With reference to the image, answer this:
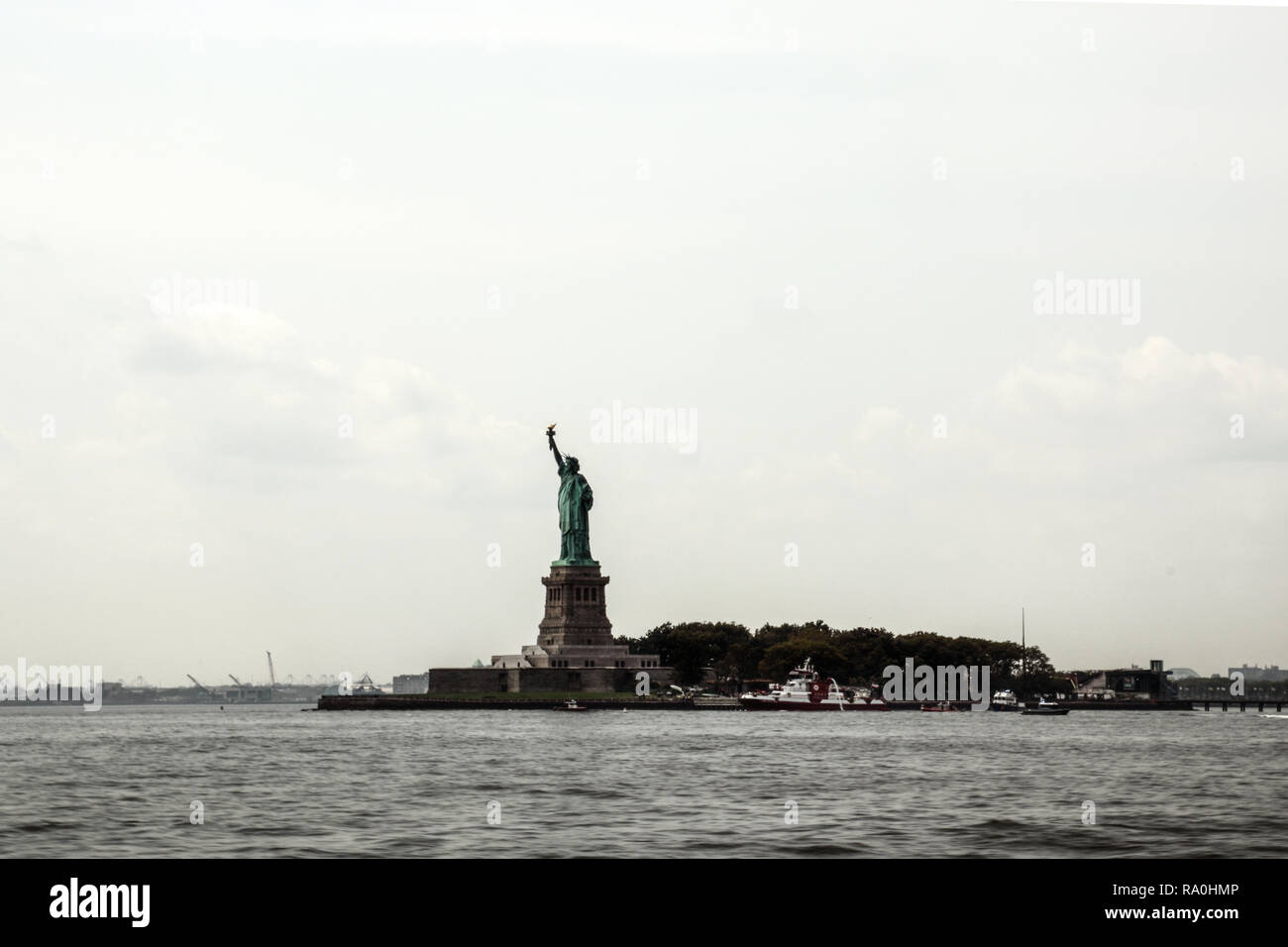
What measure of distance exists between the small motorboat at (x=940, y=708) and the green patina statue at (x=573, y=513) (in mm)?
42451

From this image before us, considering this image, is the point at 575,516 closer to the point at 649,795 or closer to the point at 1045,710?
the point at 1045,710

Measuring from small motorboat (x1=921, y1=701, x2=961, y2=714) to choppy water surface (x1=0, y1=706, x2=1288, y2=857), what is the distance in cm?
7363

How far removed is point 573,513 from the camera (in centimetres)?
17288

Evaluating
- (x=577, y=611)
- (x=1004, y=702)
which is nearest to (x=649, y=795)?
(x=577, y=611)

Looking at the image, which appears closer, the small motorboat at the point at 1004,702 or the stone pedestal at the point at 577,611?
the stone pedestal at the point at 577,611

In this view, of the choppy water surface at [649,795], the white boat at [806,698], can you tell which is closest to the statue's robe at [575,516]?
the white boat at [806,698]

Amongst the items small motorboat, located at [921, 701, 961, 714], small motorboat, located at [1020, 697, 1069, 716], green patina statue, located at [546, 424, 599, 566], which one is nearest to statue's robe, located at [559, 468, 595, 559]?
green patina statue, located at [546, 424, 599, 566]

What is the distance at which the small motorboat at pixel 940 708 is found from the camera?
584ft

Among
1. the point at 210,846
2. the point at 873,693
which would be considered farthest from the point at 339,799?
the point at 873,693

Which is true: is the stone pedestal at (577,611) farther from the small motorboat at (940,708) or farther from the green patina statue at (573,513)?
the small motorboat at (940,708)
